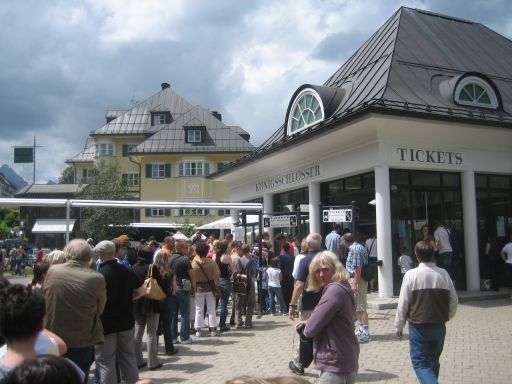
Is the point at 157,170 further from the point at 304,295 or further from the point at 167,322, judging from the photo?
the point at 304,295

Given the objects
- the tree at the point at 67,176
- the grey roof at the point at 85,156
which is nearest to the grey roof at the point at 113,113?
the grey roof at the point at 85,156

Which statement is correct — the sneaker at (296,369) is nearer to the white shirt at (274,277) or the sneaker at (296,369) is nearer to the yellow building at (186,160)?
the white shirt at (274,277)

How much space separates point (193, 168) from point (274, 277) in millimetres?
34555

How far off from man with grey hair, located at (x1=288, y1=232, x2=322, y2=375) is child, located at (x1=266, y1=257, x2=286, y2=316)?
501cm

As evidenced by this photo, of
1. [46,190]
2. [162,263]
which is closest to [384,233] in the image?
[162,263]

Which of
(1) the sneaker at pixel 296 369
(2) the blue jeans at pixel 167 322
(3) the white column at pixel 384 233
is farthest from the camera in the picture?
(3) the white column at pixel 384 233

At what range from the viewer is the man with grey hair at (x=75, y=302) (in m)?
4.88

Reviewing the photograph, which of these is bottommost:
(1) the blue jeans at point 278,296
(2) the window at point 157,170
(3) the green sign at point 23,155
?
(1) the blue jeans at point 278,296

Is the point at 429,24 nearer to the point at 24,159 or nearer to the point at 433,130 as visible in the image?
the point at 433,130

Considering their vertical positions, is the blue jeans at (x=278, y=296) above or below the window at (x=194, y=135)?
below

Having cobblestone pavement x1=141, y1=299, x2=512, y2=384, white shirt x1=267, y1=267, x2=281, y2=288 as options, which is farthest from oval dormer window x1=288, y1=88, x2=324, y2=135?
cobblestone pavement x1=141, y1=299, x2=512, y2=384

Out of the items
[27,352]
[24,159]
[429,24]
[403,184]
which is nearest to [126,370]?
[27,352]

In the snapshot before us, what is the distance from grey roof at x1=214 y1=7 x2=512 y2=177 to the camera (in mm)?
14344

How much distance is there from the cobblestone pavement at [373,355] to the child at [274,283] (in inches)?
52.1
